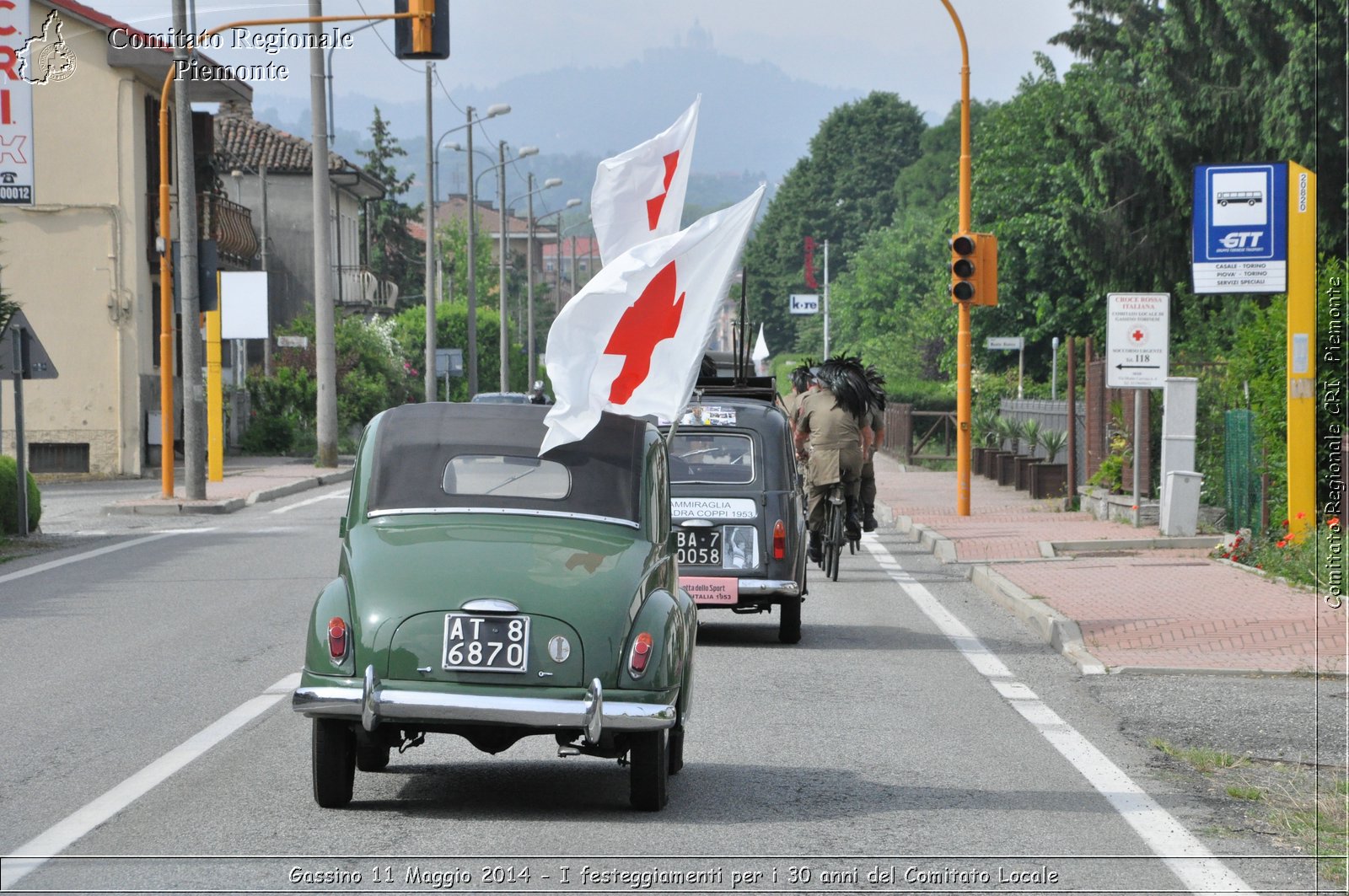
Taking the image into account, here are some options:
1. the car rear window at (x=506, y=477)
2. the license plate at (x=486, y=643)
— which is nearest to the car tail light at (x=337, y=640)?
the license plate at (x=486, y=643)

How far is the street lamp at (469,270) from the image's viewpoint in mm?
49844

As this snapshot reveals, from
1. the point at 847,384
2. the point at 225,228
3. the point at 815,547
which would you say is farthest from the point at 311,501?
the point at 225,228

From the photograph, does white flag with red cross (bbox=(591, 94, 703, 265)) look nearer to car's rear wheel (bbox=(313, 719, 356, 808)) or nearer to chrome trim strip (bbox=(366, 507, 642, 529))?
chrome trim strip (bbox=(366, 507, 642, 529))

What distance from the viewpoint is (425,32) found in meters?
20.3

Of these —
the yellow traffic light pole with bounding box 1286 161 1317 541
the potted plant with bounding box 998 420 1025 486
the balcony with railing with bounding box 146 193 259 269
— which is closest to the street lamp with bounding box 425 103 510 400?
the balcony with railing with bounding box 146 193 259 269

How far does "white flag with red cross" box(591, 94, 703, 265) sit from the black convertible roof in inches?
55.6

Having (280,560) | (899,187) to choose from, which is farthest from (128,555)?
(899,187)

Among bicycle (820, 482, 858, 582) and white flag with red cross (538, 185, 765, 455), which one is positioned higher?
white flag with red cross (538, 185, 765, 455)

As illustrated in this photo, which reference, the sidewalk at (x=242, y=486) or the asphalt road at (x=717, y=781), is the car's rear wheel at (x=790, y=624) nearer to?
the asphalt road at (x=717, y=781)

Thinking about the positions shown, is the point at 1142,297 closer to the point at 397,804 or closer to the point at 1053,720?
the point at 1053,720

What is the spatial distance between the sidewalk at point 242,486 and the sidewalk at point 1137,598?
10582 mm

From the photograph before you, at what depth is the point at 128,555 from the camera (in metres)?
19.5

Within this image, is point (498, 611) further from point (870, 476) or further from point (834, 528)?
point (870, 476)

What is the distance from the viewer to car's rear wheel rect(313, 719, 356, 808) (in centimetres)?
668
